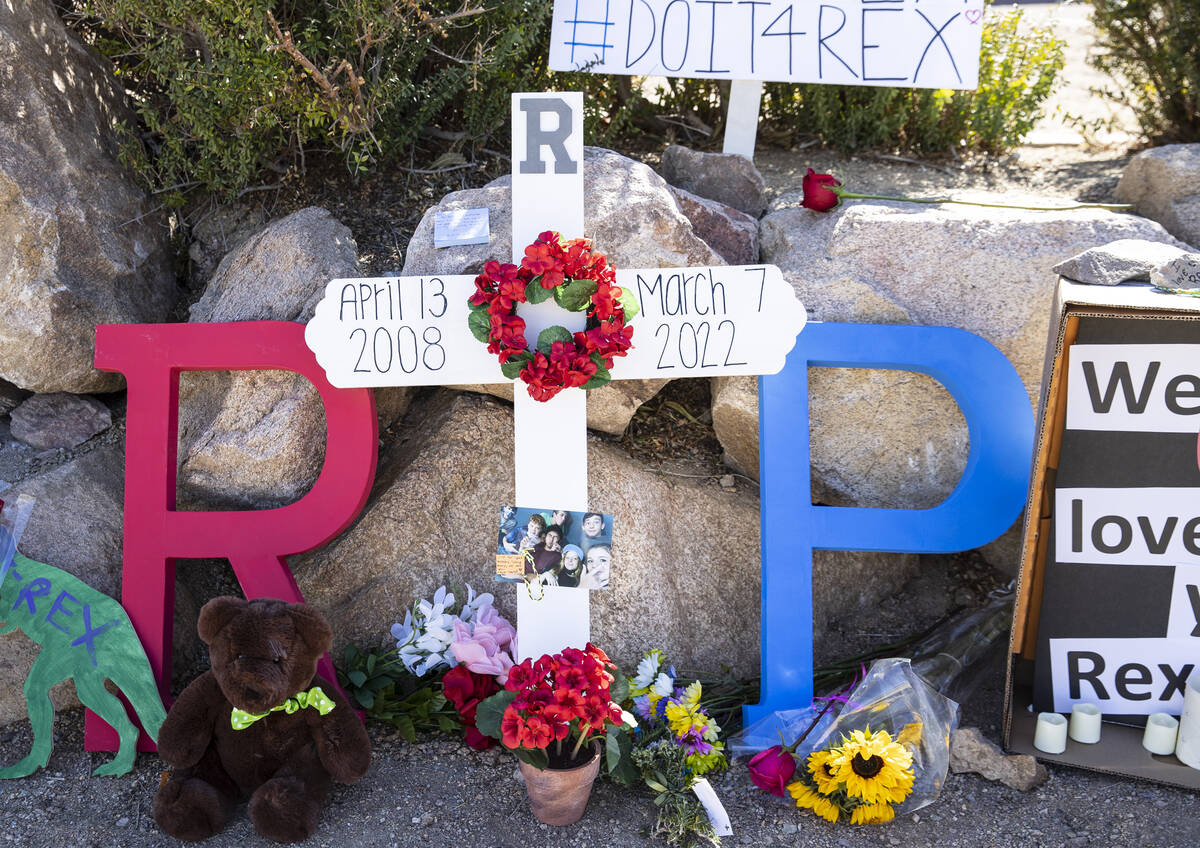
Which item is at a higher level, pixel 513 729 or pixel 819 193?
pixel 819 193

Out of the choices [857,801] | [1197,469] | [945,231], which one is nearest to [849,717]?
[857,801]

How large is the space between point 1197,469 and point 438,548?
77.6 inches

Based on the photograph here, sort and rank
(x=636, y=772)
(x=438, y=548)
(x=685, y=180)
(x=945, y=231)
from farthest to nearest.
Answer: (x=685, y=180), (x=945, y=231), (x=438, y=548), (x=636, y=772)

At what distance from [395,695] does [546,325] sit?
3.45 ft

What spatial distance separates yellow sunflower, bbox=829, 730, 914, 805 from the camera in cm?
229

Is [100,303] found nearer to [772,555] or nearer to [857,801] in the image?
[772,555]

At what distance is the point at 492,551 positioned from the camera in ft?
9.23

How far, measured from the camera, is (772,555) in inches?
102

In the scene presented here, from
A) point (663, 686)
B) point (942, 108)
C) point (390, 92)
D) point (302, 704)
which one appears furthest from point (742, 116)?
point (302, 704)

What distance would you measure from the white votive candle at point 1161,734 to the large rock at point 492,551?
0.99 meters

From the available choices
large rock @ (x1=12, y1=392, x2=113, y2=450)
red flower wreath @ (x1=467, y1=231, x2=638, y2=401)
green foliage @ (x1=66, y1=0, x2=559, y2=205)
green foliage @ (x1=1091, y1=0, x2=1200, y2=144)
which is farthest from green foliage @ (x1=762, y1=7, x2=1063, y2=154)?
large rock @ (x1=12, y1=392, x2=113, y2=450)

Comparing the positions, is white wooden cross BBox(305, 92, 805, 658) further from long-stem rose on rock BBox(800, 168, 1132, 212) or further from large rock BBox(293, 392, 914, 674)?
long-stem rose on rock BBox(800, 168, 1132, 212)

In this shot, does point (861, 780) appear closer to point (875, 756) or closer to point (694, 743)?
point (875, 756)

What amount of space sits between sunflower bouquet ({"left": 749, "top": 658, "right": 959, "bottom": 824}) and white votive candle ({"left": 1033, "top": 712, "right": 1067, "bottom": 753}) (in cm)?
21
